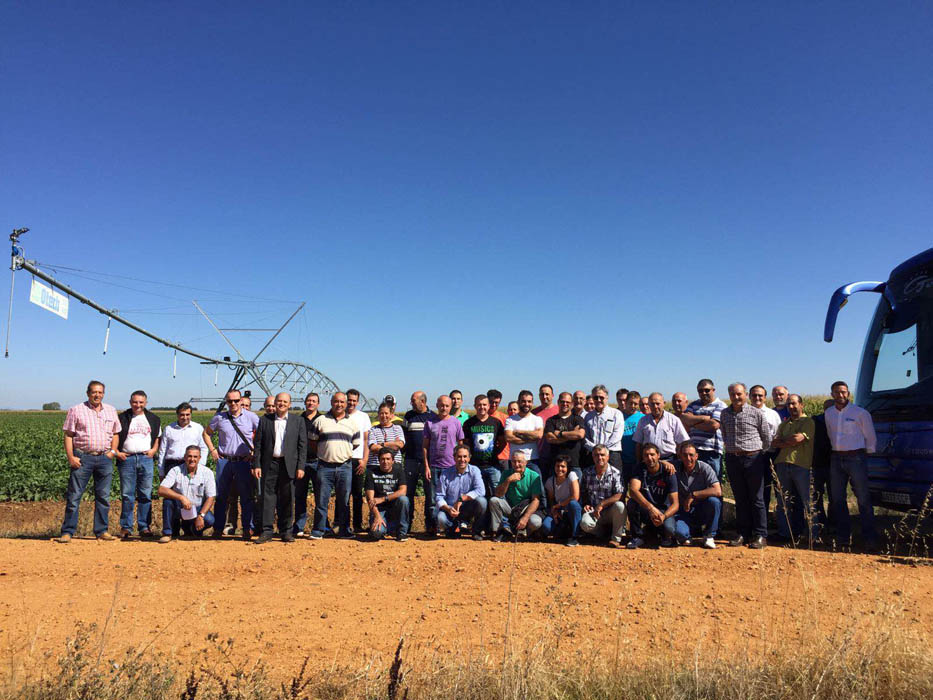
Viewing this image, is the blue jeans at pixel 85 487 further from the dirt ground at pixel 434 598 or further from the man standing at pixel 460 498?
the man standing at pixel 460 498

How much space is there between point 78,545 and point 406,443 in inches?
170

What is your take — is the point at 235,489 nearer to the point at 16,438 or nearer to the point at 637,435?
the point at 637,435

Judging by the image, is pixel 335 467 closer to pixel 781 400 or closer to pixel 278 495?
pixel 278 495

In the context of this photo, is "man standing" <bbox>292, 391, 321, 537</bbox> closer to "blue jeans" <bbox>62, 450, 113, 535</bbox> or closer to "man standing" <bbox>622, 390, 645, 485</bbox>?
"blue jeans" <bbox>62, 450, 113, 535</bbox>

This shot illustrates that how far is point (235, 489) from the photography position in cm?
861

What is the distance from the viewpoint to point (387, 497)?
27.1ft

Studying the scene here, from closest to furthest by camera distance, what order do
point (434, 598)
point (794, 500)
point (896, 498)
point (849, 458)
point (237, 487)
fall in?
point (434, 598) → point (896, 498) → point (849, 458) → point (794, 500) → point (237, 487)

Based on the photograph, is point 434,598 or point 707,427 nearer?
point 434,598

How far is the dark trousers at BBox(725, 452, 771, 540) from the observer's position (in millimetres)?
7582

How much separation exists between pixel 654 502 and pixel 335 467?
423 cm

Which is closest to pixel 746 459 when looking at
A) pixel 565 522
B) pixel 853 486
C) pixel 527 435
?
pixel 853 486

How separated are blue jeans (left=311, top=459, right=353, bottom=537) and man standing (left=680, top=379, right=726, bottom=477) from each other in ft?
15.5

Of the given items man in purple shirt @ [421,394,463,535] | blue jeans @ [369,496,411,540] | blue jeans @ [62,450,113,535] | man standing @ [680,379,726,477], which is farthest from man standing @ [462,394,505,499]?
blue jeans @ [62,450,113,535]

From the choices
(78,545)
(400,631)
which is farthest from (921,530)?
(78,545)
